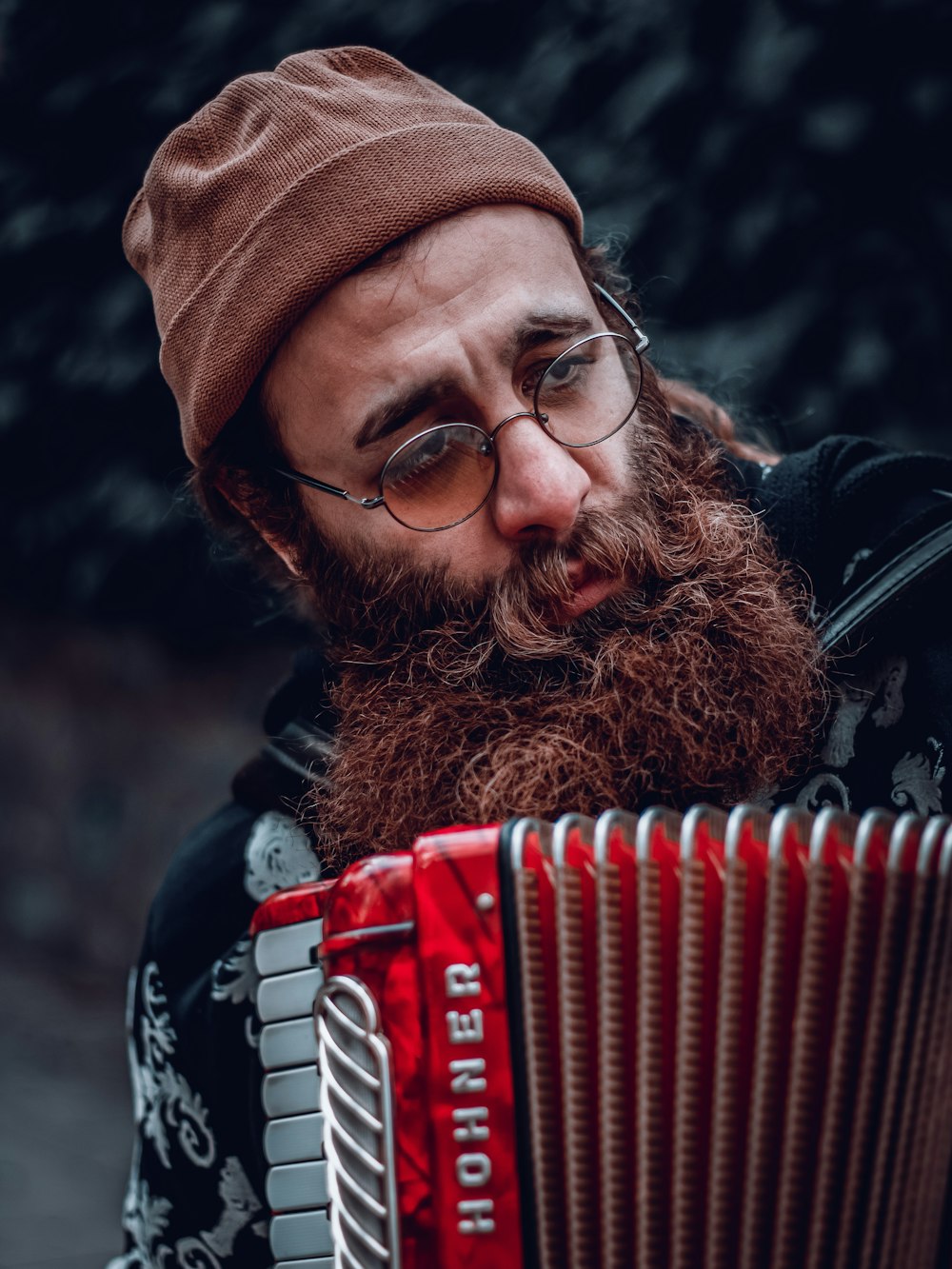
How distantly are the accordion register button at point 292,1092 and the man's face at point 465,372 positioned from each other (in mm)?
551

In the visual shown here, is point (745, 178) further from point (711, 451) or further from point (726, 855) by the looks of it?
point (726, 855)

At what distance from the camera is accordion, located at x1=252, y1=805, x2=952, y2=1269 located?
762 mm

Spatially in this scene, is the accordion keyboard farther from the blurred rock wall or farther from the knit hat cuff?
the blurred rock wall

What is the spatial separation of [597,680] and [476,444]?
0.31m

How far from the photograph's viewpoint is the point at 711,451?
1296 mm

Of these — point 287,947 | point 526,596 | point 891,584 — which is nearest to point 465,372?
point 526,596

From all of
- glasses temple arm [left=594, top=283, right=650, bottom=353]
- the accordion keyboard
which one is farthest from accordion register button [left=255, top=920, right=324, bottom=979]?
glasses temple arm [left=594, top=283, right=650, bottom=353]

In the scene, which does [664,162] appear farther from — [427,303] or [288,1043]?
[288,1043]

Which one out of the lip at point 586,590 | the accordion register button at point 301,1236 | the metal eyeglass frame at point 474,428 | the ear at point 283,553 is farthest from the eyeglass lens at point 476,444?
the accordion register button at point 301,1236

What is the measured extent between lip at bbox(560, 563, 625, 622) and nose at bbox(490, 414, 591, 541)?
0.05 meters

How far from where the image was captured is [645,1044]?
792 mm

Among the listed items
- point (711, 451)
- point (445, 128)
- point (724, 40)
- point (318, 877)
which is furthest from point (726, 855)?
point (724, 40)

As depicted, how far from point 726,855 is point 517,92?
191 cm

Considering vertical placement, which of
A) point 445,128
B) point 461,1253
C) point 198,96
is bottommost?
point 461,1253
